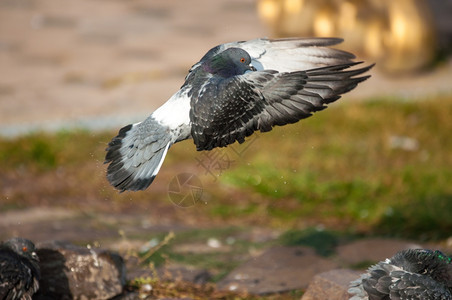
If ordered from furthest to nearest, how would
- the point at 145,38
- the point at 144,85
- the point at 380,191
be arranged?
the point at 145,38
the point at 144,85
the point at 380,191

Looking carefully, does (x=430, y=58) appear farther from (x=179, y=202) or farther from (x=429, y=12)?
(x=179, y=202)

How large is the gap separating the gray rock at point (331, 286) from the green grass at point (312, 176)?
6.91ft

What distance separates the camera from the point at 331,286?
4.36m

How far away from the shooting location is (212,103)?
3941 mm

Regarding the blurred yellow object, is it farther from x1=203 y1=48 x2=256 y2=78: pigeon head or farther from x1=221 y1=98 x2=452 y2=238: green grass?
x1=203 y1=48 x2=256 y2=78: pigeon head

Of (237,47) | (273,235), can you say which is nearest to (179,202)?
(273,235)

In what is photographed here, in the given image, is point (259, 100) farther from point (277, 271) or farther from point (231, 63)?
point (277, 271)

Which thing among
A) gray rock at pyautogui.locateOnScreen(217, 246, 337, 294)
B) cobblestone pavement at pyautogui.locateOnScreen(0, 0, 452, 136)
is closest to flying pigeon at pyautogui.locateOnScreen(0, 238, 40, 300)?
gray rock at pyautogui.locateOnScreen(217, 246, 337, 294)

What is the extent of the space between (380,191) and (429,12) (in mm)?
4031

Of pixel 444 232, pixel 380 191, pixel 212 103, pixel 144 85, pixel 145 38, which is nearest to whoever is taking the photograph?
pixel 212 103

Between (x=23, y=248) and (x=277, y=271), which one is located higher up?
(x=23, y=248)

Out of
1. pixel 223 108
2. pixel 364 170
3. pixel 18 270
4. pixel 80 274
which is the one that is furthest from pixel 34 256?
pixel 364 170

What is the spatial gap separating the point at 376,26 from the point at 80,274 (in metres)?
6.95

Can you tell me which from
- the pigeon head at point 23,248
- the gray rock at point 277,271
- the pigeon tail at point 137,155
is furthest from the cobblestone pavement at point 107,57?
the pigeon tail at point 137,155
